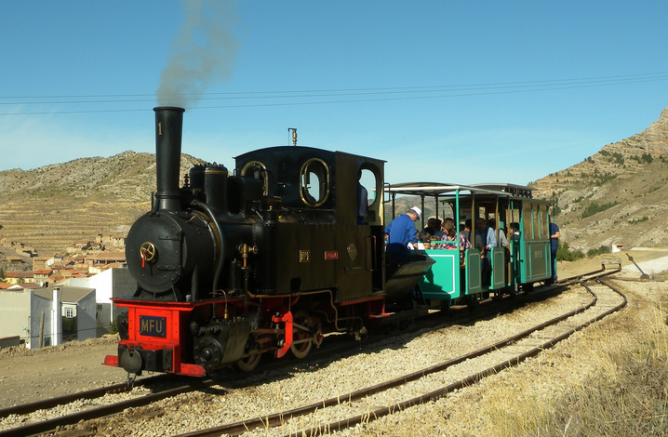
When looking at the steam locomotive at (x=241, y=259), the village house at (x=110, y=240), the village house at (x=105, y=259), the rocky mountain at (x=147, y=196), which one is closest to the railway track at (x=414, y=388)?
the steam locomotive at (x=241, y=259)

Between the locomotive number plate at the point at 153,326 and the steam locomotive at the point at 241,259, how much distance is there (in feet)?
0.04

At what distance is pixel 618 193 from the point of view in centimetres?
7725

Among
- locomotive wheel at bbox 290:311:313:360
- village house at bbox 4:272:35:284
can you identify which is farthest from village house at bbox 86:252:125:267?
locomotive wheel at bbox 290:311:313:360

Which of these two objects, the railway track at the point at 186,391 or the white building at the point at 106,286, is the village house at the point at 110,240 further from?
the railway track at the point at 186,391

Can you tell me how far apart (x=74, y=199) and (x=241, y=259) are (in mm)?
90121

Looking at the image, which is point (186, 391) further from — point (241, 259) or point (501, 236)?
point (501, 236)

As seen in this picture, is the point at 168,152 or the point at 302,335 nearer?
the point at 168,152

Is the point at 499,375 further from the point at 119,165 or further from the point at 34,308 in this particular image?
the point at 119,165

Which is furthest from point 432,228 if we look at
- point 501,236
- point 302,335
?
point 302,335

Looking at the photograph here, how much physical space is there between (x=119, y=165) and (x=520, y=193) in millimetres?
96150

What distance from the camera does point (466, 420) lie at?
5.89 m

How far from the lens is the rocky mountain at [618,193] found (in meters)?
54.2

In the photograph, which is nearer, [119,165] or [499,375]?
[499,375]

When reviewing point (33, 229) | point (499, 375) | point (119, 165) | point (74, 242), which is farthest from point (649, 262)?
point (119, 165)
